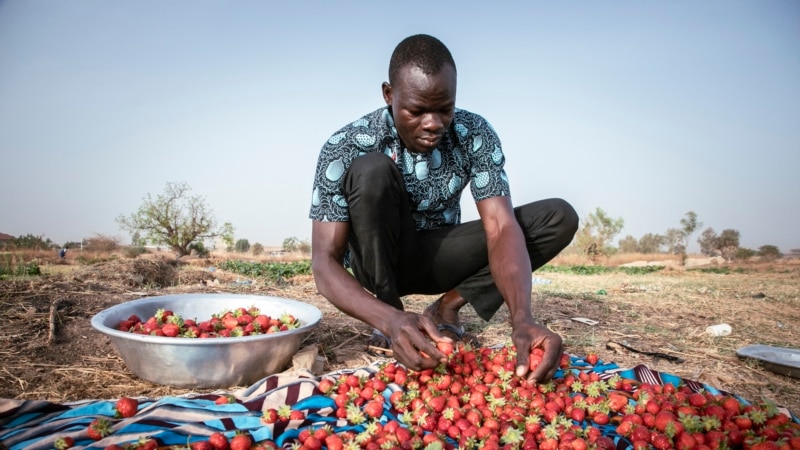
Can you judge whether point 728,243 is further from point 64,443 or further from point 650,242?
point 64,443

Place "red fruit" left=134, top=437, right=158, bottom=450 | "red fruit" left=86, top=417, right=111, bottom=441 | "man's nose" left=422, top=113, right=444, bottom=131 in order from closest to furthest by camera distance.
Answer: "red fruit" left=134, top=437, right=158, bottom=450 < "red fruit" left=86, top=417, right=111, bottom=441 < "man's nose" left=422, top=113, right=444, bottom=131

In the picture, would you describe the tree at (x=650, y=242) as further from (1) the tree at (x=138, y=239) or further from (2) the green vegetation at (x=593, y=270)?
(1) the tree at (x=138, y=239)

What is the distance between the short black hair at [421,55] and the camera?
2.19 metres

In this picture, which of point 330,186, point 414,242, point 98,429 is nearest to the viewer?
point 98,429

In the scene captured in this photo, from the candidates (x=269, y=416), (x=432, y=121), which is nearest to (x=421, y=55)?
(x=432, y=121)

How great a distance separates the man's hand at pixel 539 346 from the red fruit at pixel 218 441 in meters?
1.03

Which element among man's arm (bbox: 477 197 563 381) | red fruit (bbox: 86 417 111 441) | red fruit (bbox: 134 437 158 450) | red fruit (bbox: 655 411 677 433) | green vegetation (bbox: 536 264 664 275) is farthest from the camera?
green vegetation (bbox: 536 264 664 275)

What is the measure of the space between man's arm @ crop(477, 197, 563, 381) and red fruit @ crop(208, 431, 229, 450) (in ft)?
3.40

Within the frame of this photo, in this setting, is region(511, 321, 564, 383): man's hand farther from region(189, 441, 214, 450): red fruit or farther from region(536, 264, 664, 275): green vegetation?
A: region(536, 264, 664, 275): green vegetation

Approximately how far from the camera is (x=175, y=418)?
5.46ft

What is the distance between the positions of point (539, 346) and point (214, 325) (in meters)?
1.73

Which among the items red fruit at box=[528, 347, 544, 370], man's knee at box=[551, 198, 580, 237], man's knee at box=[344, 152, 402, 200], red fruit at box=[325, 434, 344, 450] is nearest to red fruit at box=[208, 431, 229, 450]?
red fruit at box=[325, 434, 344, 450]

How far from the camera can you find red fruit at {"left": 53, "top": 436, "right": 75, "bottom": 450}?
1.42m

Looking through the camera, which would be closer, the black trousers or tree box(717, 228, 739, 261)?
the black trousers
